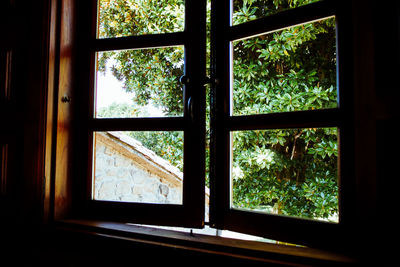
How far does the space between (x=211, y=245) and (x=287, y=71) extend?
1.88m

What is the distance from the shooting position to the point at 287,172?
2.39 metres

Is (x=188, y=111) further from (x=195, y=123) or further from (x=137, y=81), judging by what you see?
(x=137, y=81)

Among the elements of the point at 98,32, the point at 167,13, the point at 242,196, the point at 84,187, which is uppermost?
the point at 167,13

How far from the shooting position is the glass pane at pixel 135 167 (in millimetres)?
1204

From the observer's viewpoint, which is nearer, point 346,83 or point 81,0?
point 346,83

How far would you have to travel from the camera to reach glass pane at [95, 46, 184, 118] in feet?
3.91

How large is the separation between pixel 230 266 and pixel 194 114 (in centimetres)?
58

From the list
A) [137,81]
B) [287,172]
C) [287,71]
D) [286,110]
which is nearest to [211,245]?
[137,81]

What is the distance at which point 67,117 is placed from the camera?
1.19 meters

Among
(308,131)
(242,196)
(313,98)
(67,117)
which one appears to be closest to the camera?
(67,117)

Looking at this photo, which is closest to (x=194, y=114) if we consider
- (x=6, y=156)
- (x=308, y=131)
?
(x=6, y=156)

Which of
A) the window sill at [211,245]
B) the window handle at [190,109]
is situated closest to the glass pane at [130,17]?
the window handle at [190,109]

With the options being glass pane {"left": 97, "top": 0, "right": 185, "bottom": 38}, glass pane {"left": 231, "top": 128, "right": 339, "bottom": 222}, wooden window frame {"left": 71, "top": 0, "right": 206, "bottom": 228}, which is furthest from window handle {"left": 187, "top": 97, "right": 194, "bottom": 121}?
glass pane {"left": 231, "top": 128, "right": 339, "bottom": 222}

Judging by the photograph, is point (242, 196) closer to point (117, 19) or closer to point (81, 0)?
point (117, 19)
